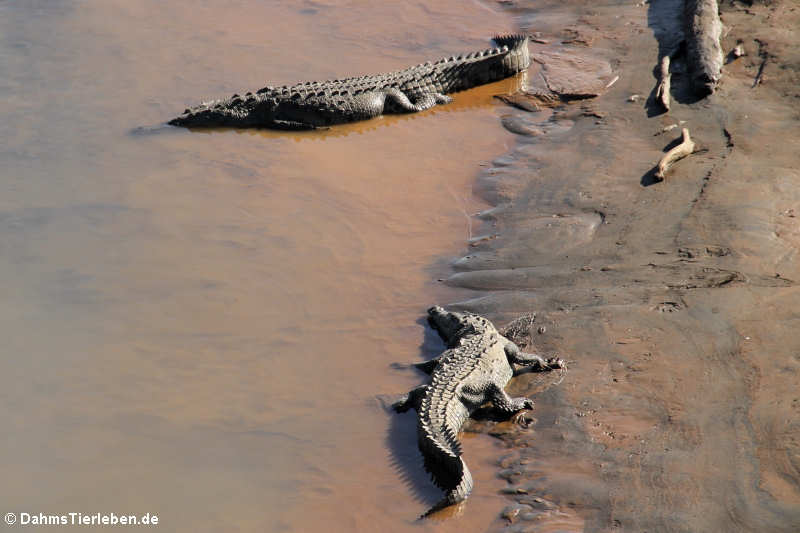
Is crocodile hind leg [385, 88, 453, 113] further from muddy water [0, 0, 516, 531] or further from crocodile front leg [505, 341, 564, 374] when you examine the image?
crocodile front leg [505, 341, 564, 374]

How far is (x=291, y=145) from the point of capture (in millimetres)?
10062

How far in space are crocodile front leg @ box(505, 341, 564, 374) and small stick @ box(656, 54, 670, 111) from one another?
15.3ft

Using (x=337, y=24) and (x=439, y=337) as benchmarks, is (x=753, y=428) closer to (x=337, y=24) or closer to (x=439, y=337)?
(x=439, y=337)

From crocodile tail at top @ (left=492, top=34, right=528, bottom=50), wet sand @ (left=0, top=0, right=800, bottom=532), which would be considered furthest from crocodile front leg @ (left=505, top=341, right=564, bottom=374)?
crocodile tail at top @ (left=492, top=34, right=528, bottom=50)

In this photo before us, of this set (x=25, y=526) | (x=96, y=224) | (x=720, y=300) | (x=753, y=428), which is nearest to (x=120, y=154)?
(x=96, y=224)

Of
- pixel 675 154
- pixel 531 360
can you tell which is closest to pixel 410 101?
pixel 675 154

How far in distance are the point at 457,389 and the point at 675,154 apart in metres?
4.19

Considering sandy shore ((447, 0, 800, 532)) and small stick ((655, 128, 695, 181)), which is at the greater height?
small stick ((655, 128, 695, 181))

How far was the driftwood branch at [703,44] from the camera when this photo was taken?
33.0 ft

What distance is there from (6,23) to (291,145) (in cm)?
612

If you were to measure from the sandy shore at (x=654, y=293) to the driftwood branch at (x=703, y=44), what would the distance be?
0.63ft

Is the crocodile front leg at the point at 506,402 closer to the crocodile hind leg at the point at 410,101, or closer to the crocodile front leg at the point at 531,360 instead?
the crocodile front leg at the point at 531,360

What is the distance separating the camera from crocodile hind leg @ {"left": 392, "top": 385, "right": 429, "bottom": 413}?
605cm

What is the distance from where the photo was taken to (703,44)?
10688mm
